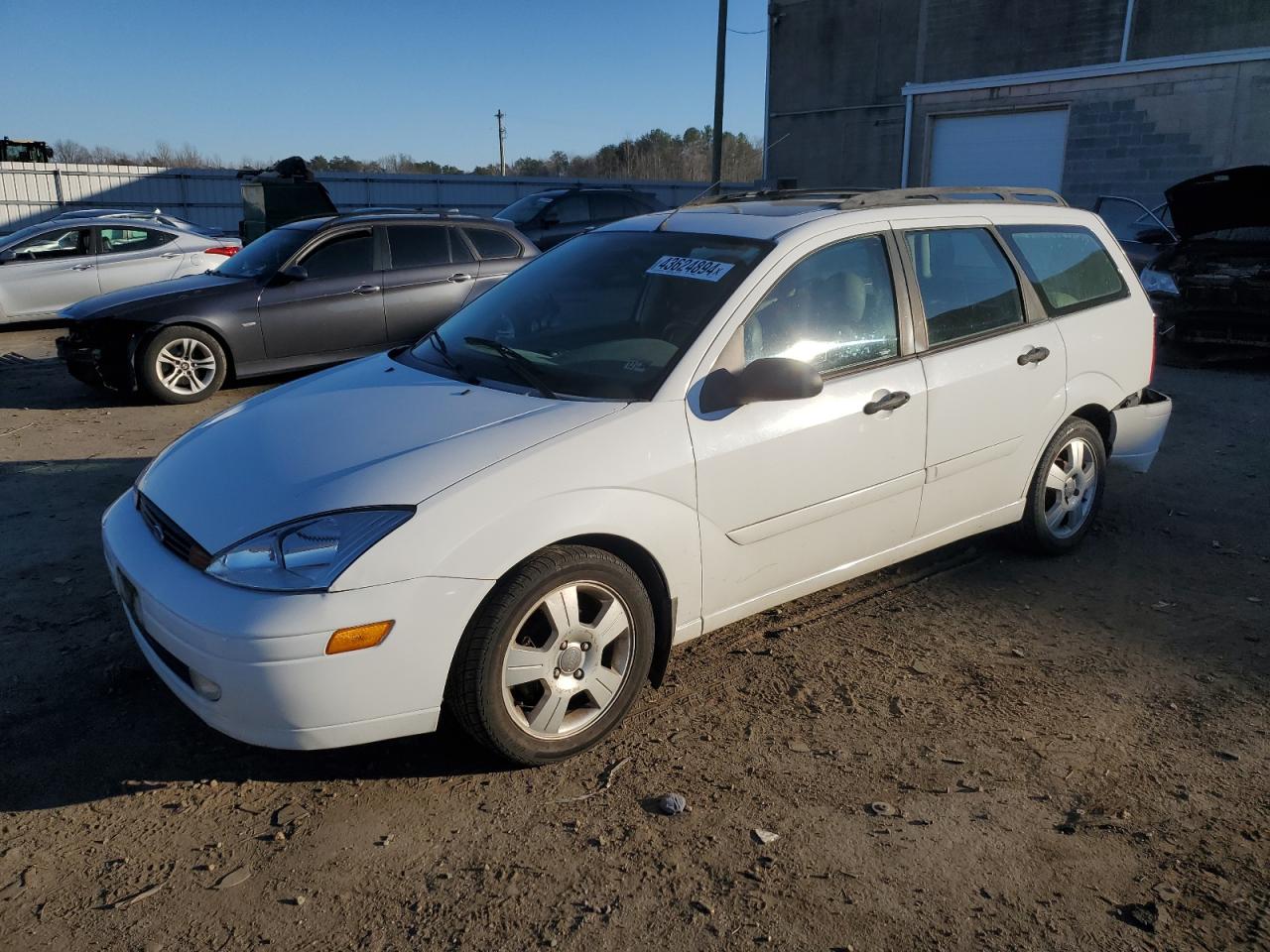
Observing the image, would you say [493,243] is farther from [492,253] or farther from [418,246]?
[418,246]

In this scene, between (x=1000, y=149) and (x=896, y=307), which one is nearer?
(x=896, y=307)

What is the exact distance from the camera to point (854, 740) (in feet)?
10.7

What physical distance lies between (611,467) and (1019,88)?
19.5m

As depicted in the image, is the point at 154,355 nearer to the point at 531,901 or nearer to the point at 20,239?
the point at 20,239

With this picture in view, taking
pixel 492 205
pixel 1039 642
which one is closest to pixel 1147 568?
pixel 1039 642

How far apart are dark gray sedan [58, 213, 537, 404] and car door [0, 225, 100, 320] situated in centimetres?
434

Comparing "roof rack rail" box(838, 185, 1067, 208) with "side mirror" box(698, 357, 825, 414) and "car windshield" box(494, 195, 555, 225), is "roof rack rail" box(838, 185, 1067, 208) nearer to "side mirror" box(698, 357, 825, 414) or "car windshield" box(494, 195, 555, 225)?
"side mirror" box(698, 357, 825, 414)

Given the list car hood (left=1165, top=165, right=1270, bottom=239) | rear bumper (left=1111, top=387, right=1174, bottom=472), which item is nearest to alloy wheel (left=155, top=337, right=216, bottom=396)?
rear bumper (left=1111, top=387, right=1174, bottom=472)

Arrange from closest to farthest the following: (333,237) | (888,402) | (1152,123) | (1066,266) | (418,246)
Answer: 1. (888,402)
2. (1066,266)
3. (333,237)
4. (418,246)
5. (1152,123)

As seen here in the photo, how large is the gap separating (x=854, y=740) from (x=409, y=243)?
23.8 feet

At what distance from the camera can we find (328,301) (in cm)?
868

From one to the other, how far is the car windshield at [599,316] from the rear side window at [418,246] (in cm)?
516

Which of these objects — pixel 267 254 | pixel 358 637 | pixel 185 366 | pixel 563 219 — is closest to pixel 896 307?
pixel 358 637

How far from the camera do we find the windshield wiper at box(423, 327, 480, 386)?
361 centimetres
